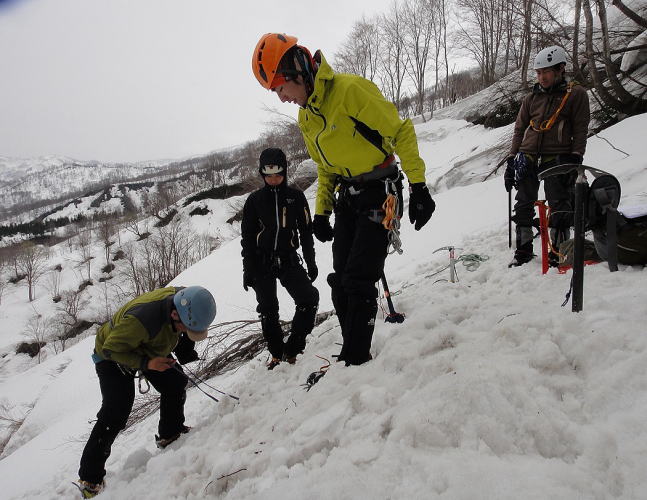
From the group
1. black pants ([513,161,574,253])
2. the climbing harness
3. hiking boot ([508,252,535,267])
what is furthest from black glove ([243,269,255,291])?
black pants ([513,161,574,253])

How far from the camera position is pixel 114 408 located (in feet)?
8.90

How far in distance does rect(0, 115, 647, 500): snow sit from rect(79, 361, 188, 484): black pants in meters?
0.21

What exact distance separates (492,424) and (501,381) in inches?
10.1

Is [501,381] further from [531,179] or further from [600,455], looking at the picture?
[531,179]

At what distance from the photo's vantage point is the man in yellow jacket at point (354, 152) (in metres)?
2.17

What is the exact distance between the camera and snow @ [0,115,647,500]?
1233 mm

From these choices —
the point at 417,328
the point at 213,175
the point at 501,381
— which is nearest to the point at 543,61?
the point at 417,328

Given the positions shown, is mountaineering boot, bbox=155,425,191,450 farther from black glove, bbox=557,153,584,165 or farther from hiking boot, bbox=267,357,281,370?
black glove, bbox=557,153,584,165

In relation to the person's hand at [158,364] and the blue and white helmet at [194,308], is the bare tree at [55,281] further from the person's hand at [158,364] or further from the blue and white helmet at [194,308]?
the blue and white helmet at [194,308]

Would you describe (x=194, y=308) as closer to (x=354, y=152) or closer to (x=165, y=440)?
(x=165, y=440)

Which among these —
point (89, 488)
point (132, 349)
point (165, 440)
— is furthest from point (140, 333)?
point (89, 488)

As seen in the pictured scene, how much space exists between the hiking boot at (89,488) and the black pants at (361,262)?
212 cm

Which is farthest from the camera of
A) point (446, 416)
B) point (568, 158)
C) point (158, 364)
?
point (568, 158)

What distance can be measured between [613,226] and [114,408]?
374cm
